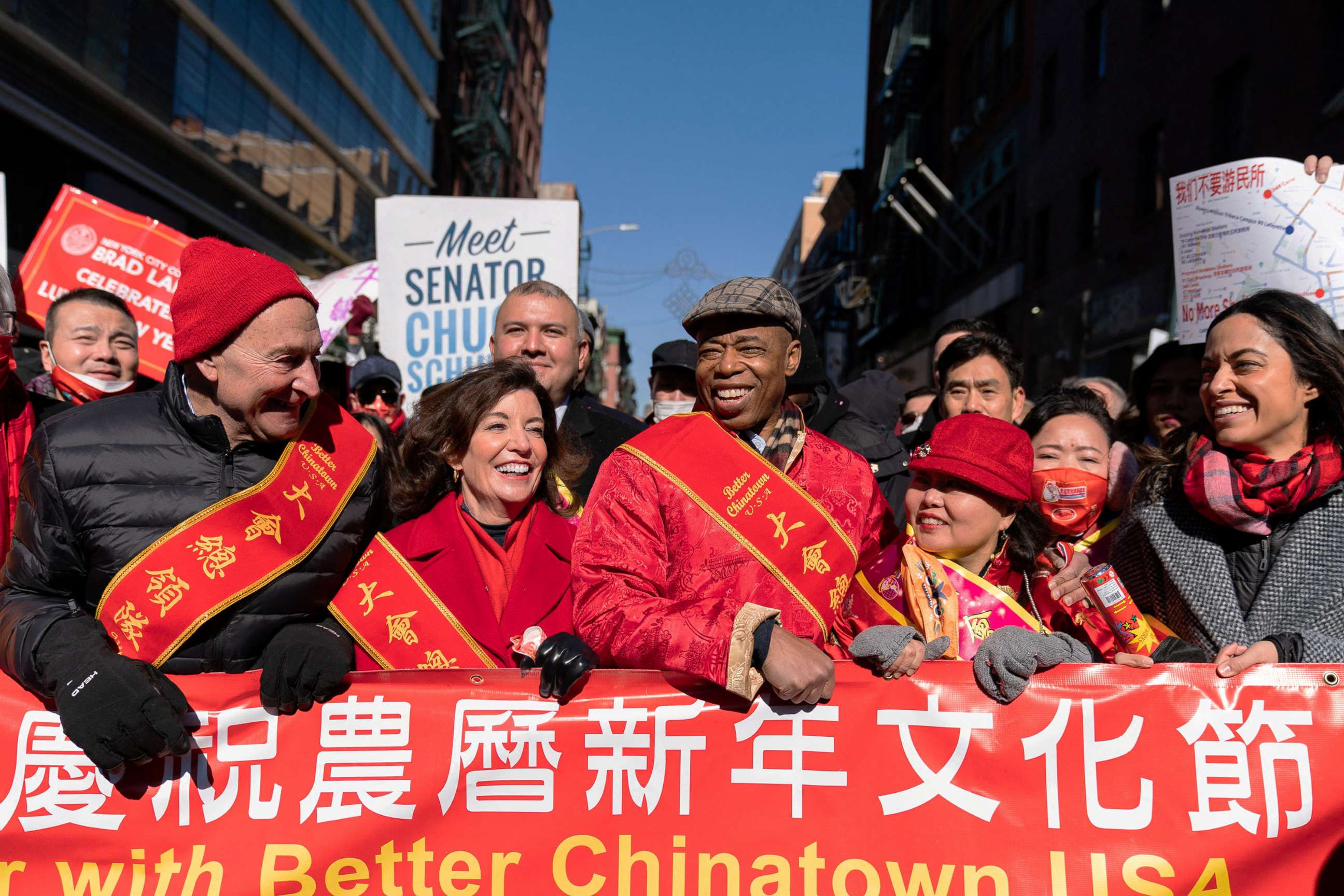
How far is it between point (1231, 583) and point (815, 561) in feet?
3.93

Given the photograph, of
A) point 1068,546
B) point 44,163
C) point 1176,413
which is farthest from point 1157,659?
point 44,163

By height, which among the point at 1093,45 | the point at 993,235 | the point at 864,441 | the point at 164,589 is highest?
the point at 1093,45

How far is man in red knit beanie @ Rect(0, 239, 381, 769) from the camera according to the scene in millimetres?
2352

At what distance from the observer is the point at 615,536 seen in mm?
2277

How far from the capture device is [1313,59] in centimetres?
1035

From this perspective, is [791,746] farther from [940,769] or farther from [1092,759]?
[1092,759]

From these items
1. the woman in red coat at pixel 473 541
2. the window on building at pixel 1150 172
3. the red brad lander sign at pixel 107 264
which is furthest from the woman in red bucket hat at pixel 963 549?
the window on building at pixel 1150 172

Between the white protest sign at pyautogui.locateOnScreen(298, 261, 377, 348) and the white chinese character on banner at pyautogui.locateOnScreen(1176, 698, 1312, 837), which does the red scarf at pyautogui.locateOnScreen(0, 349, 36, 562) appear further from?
the white protest sign at pyautogui.locateOnScreen(298, 261, 377, 348)

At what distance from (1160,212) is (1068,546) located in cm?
1335

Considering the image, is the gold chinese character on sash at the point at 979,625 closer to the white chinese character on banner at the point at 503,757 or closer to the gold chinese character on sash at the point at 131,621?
the white chinese character on banner at the point at 503,757

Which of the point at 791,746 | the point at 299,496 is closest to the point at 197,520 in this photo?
the point at 299,496

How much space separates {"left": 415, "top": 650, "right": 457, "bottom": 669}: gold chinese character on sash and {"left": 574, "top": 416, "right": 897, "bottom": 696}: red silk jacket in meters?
0.49

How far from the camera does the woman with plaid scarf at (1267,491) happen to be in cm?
255

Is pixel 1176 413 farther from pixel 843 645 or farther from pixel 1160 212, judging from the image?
pixel 1160 212
